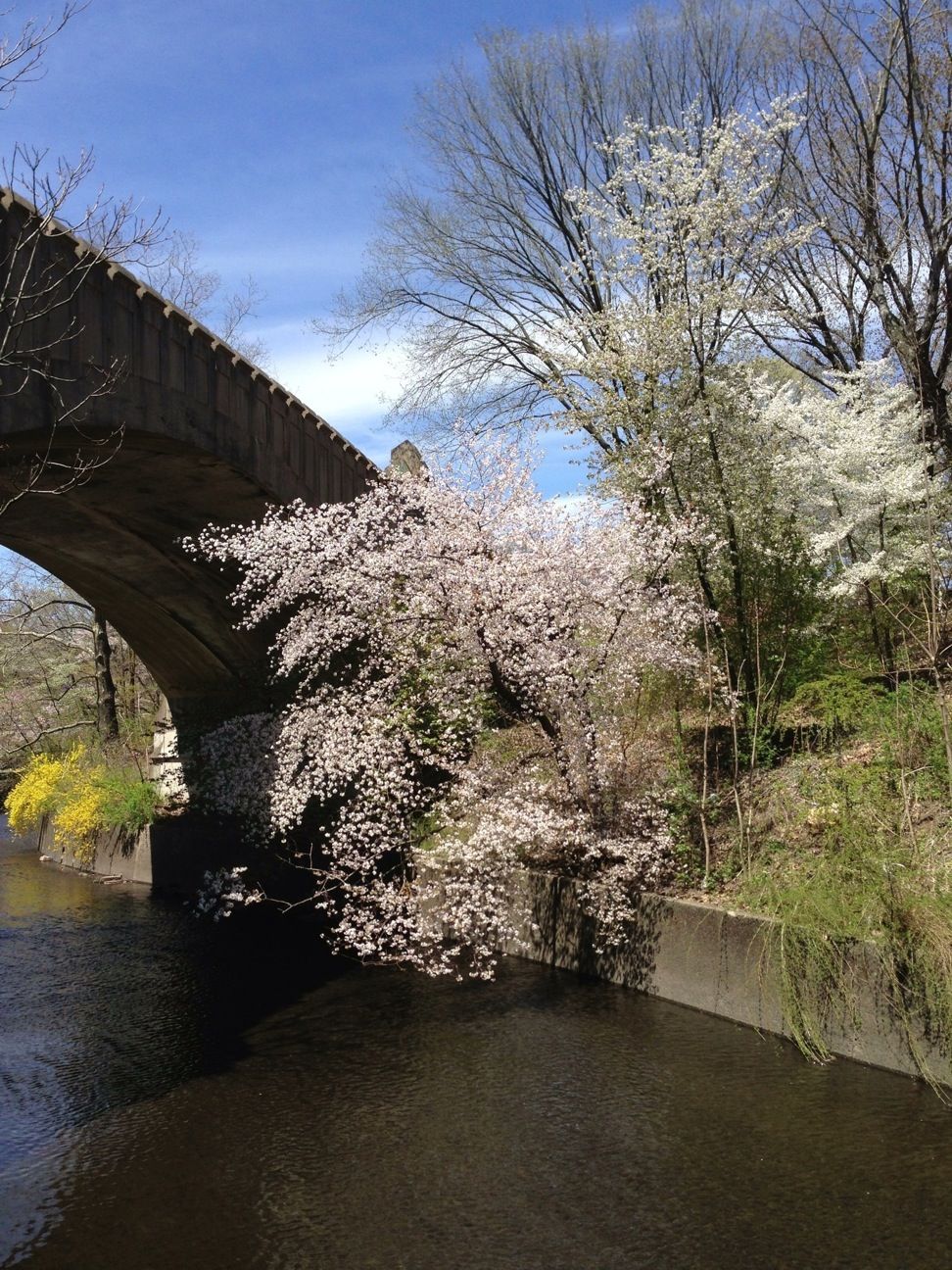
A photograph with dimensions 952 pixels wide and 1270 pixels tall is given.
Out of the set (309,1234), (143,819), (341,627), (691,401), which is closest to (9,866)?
(143,819)

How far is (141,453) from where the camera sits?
10914 mm

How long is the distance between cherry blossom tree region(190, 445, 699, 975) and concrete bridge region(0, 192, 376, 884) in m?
1.38

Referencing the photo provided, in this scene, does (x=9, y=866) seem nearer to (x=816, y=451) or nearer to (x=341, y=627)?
(x=341, y=627)

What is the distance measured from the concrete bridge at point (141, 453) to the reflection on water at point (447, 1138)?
3.91 meters

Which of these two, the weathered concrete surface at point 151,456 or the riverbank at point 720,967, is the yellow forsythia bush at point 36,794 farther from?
the riverbank at point 720,967

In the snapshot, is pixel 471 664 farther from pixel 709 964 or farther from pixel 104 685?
pixel 104 685

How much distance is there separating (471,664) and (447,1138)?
4491mm

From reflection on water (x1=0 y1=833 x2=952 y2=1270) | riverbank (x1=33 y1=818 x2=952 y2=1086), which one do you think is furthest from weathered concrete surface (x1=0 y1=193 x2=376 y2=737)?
riverbank (x1=33 y1=818 x2=952 y2=1086)

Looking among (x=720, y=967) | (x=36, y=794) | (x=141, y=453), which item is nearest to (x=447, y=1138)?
(x=720, y=967)

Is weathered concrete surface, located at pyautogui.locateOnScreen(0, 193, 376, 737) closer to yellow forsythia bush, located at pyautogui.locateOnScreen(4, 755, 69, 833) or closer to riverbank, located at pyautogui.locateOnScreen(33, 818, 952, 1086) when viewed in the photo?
yellow forsythia bush, located at pyautogui.locateOnScreen(4, 755, 69, 833)

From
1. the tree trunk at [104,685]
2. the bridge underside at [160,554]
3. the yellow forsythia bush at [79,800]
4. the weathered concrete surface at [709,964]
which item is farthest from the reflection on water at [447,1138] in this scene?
the tree trunk at [104,685]

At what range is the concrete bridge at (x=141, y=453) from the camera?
27.6 ft

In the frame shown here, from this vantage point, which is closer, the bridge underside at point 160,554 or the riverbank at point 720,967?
the riverbank at point 720,967

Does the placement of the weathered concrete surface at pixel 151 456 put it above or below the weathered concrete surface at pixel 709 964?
above
